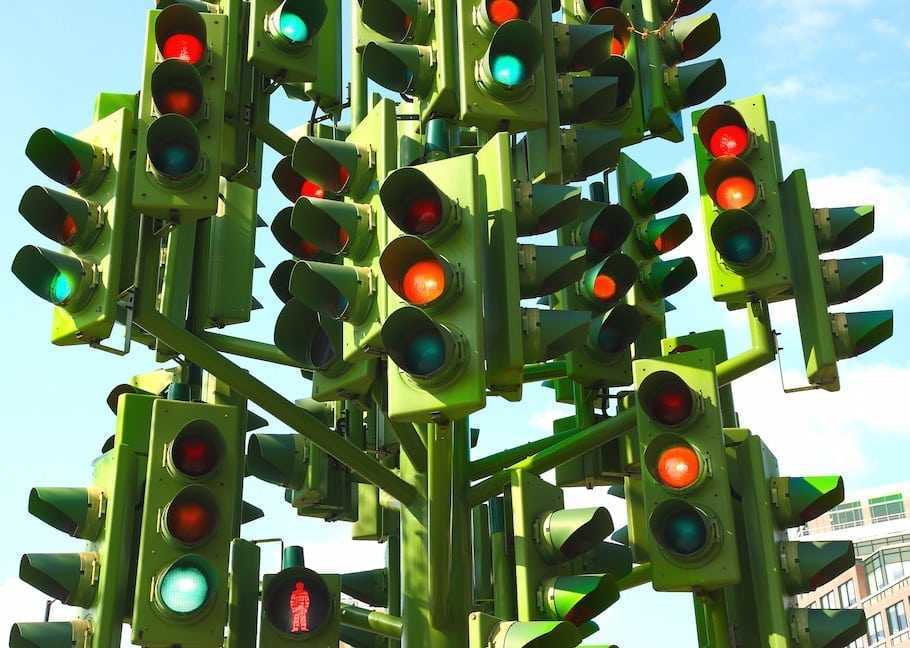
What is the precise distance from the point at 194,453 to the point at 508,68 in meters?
2.70

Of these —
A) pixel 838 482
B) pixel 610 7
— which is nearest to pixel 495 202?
pixel 838 482

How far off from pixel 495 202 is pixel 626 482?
366 cm

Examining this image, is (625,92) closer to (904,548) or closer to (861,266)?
(861,266)

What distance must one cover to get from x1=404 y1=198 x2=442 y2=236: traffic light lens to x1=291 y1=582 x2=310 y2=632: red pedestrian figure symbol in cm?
231

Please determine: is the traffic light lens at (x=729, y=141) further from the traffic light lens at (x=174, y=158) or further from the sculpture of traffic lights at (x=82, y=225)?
the sculpture of traffic lights at (x=82, y=225)

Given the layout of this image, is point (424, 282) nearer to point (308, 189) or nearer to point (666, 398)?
point (666, 398)

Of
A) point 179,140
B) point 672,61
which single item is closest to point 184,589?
point 179,140

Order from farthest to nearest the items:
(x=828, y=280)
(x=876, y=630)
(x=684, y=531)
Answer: (x=876, y=630), (x=828, y=280), (x=684, y=531)

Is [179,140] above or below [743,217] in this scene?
above

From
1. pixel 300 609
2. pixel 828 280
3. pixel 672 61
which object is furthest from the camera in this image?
pixel 672 61

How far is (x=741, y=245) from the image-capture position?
7.16m

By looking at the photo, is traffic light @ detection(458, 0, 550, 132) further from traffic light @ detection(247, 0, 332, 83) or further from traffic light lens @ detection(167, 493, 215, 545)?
traffic light lens @ detection(167, 493, 215, 545)

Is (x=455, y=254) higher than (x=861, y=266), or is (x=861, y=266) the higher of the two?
(x=861, y=266)

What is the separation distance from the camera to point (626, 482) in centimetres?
920
